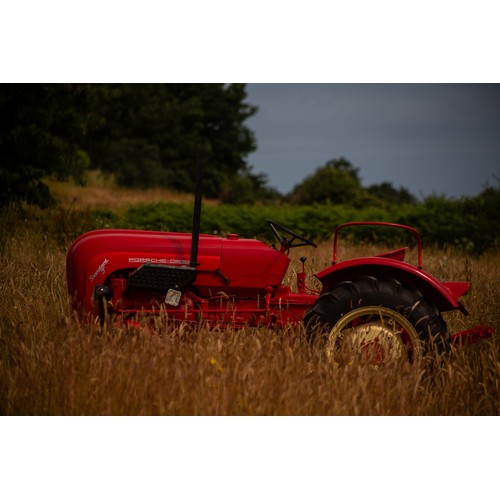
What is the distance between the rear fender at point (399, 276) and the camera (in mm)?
3754

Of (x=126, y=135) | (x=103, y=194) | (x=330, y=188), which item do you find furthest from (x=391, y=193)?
(x=126, y=135)

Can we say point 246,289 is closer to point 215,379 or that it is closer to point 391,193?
point 215,379

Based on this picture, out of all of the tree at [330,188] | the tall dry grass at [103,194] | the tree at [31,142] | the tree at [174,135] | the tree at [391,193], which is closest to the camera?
the tree at [31,142]

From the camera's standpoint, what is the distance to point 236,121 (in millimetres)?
28688

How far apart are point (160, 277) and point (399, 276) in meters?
1.54

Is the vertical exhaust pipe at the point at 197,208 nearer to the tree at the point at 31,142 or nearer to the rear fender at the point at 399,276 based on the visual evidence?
the rear fender at the point at 399,276

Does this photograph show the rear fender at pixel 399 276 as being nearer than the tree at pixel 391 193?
Yes

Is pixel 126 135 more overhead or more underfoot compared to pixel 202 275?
more overhead

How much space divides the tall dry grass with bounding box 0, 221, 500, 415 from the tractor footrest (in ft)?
0.95

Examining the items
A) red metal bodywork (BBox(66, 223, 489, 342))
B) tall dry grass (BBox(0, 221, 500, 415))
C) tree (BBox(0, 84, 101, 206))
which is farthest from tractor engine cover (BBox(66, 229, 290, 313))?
tree (BBox(0, 84, 101, 206))

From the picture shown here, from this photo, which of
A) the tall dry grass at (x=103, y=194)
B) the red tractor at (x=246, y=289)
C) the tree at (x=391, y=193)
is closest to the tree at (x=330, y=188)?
the tree at (x=391, y=193)

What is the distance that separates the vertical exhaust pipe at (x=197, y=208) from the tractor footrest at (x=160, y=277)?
0.07 meters

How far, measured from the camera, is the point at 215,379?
338 centimetres

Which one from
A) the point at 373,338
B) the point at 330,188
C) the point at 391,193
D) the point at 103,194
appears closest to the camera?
the point at 373,338
